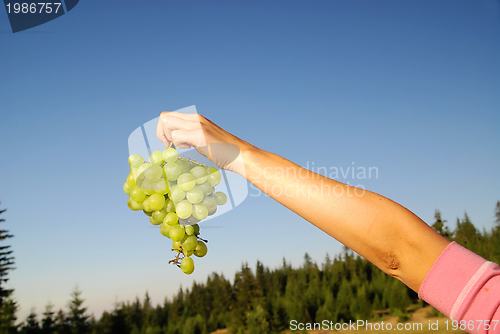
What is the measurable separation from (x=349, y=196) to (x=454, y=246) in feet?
0.92

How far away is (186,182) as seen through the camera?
142 cm

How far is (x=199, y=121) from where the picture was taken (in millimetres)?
1123

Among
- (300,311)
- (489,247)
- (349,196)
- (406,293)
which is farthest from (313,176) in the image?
(489,247)

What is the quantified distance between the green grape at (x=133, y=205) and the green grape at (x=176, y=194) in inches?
9.8

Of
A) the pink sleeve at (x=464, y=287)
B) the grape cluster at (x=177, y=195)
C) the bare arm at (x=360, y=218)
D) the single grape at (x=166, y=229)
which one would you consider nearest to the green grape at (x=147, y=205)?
the grape cluster at (x=177, y=195)

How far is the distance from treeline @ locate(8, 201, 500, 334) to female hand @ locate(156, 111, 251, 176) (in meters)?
13.3

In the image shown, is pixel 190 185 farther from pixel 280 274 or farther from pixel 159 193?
pixel 280 274

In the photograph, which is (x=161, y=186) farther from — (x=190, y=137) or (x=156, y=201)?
(x=190, y=137)

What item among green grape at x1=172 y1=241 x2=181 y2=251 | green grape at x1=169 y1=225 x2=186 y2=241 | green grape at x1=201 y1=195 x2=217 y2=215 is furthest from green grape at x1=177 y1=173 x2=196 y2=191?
green grape at x1=172 y1=241 x2=181 y2=251

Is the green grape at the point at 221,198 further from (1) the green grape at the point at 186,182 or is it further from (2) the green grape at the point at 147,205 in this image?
(2) the green grape at the point at 147,205

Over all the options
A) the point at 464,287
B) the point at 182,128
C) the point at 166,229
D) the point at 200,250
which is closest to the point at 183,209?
the point at 166,229

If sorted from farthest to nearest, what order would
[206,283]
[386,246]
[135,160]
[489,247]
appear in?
[489,247] → [206,283] → [135,160] → [386,246]

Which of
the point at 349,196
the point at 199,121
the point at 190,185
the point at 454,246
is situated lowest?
the point at 454,246

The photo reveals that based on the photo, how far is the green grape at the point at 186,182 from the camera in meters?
1.42
